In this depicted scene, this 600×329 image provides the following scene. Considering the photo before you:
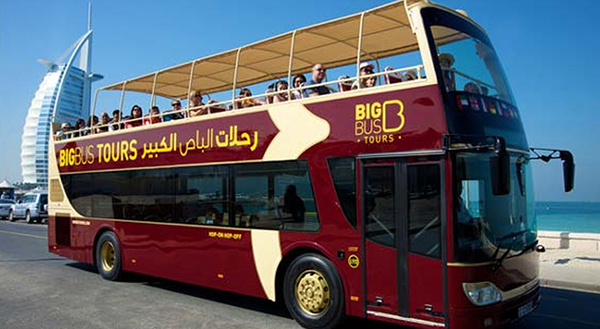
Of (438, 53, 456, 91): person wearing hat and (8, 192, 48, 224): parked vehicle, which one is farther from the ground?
(438, 53, 456, 91): person wearing hat

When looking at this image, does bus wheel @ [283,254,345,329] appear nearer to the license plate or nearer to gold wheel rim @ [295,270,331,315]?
gold wheel rim @ [295,270,331,315]

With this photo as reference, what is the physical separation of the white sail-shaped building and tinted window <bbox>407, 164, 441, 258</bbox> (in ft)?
403

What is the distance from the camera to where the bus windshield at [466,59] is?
18.6 feet

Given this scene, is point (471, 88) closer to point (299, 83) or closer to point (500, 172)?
point (500, 172)

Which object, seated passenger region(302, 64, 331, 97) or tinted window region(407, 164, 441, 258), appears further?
seated passenger region(302, 64, 331, 97)

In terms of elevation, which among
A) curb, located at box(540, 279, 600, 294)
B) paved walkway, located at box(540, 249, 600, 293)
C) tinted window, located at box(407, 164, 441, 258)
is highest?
tinted window, located at box(407, 164, 441, 258)

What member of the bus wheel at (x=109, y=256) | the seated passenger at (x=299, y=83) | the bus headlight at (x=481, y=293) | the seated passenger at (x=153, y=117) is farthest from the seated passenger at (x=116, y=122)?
the bus headlight at (x=481, y=293)

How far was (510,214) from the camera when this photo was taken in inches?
219

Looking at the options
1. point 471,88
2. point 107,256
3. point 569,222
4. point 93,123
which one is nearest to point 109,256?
point 107,256

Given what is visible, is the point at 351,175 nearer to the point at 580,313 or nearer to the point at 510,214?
the point at 510,214

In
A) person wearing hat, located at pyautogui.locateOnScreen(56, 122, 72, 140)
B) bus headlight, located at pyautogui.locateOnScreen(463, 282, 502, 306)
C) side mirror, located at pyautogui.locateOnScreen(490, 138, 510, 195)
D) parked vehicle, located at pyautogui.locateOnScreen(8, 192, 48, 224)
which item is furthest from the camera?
parked vehicle, located at pyautogui.locateOnScreen(8, 192, 48, 224)

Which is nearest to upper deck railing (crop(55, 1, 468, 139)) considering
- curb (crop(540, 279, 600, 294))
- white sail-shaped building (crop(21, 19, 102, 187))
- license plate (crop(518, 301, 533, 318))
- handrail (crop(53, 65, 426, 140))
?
handrail (crop(53, 65, 426, 140))

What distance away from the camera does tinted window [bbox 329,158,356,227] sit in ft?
19.6

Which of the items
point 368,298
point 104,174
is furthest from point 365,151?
point 104,174
